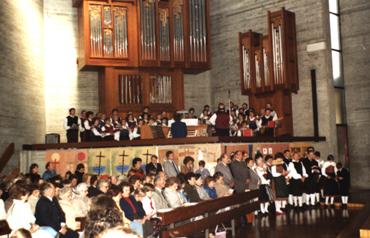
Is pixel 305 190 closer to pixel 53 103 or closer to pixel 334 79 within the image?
pixel 334 79

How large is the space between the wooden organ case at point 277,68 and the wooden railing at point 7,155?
893 centimetres

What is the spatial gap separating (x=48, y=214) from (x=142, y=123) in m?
9.12

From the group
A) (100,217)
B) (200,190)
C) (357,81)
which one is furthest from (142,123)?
(100,217)

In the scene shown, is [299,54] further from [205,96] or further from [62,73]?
[62,73]

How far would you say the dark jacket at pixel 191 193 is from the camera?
9664 millimetres

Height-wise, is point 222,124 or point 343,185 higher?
point 222,124

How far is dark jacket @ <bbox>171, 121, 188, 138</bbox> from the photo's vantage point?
14.8 meters

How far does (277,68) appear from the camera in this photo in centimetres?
1842

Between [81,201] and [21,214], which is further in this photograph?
[81,201]

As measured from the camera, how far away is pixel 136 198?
7.96 m

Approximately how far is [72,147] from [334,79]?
10449 millimetres

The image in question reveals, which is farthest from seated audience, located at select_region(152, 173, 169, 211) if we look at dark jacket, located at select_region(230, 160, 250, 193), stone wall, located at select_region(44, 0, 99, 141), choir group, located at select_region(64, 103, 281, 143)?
stone wall, located at select_region(44, 0, 99, 141)

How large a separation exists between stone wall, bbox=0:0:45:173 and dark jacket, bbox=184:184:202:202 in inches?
265

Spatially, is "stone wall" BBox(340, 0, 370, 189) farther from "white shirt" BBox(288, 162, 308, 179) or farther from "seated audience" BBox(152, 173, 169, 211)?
"seated audience" BBox(152, 173, 169, 211)
